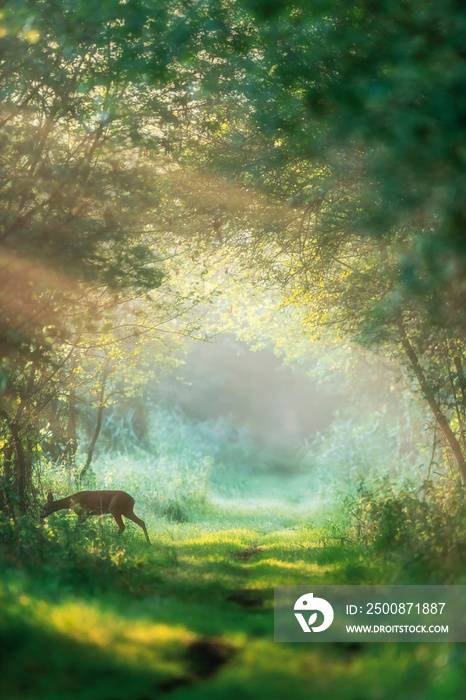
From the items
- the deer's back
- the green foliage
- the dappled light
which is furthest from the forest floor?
the deer's back

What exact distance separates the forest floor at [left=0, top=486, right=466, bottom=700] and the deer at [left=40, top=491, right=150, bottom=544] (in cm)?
243

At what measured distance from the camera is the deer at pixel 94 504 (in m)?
8.18

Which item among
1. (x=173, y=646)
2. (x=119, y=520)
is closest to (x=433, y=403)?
(x=119, y=520)

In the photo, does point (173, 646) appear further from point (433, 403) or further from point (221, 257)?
point (221, 257)

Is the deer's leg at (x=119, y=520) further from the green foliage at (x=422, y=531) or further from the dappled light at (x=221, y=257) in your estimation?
the green foliage at (x=422, y=531)

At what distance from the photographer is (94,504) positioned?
8508mm

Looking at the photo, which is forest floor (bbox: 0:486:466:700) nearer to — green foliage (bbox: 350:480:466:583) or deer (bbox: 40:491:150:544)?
green foliage (bbox: 350:480:466:583)

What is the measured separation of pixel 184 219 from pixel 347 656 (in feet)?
20.1

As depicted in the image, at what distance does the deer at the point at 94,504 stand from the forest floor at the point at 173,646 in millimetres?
2429

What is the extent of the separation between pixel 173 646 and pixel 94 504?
5.60 m

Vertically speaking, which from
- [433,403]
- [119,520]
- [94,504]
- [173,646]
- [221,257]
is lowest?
[173,646]

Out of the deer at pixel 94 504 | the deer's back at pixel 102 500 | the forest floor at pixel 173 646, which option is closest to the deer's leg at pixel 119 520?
the deer at pixel 94 504

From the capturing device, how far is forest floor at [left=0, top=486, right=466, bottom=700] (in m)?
2.82

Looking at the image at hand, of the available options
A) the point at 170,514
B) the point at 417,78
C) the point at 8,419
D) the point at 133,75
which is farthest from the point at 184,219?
the point at 170,514
